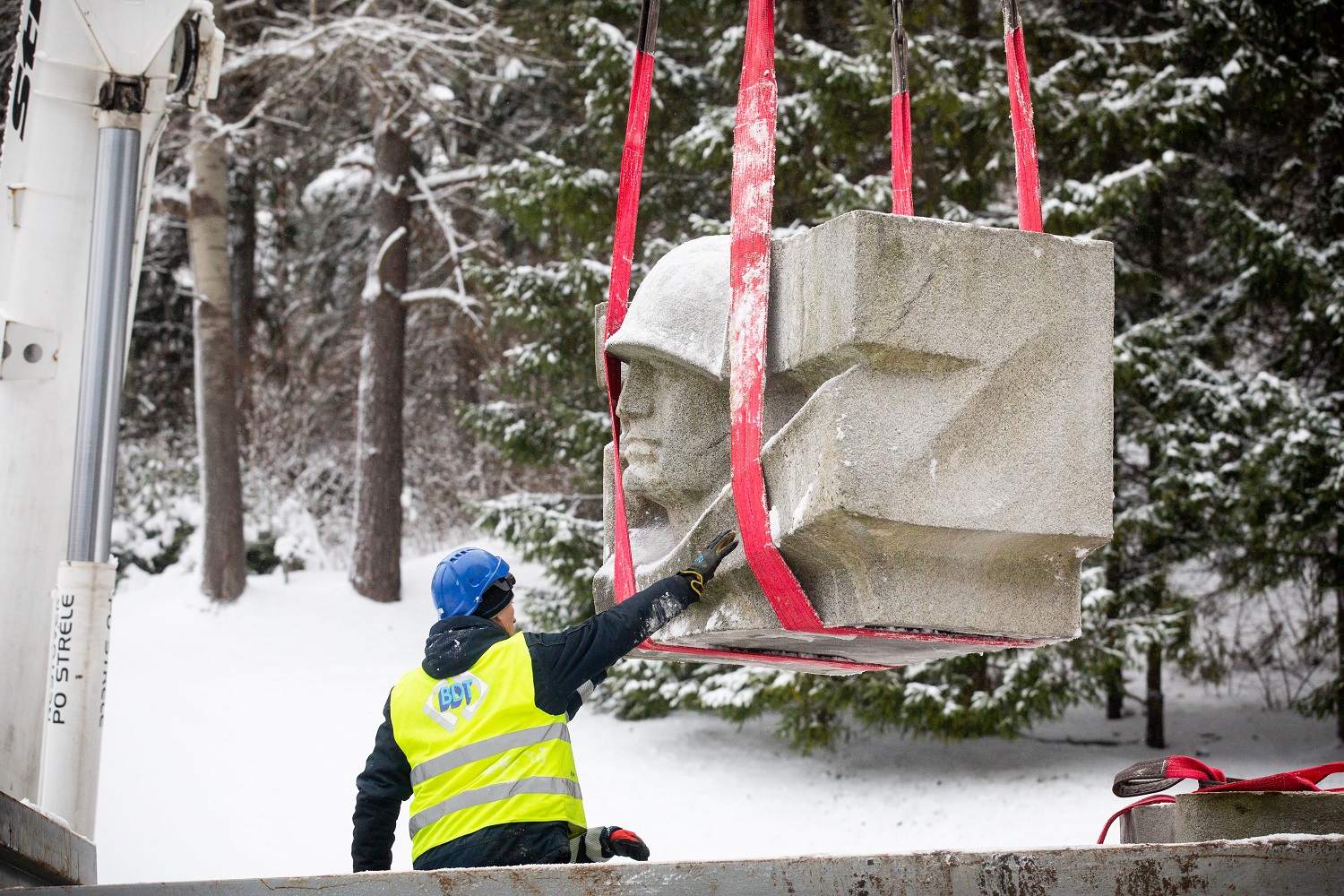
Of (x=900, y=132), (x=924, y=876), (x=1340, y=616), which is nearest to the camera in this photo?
(x=924, y=876)

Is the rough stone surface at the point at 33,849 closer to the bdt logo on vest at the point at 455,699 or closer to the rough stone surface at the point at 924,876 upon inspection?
the rough stone surface at the point at 924,876

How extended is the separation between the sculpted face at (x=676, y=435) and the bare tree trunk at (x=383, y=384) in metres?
9.10

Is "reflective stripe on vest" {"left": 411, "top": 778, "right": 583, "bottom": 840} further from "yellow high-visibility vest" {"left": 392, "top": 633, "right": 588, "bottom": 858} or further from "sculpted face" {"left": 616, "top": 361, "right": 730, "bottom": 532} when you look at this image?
"sculpted face" {"left": 616, "top": 361, "right": 730, "bottom": 532}

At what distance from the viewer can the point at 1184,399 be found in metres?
9.51

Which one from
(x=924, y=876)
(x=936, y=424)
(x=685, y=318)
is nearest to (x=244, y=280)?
(x=685, y=318)

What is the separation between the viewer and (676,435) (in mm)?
3305

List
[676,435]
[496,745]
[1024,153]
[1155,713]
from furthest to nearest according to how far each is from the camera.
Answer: [1155,713]
[676,435]
[1024,153]
[496,745]

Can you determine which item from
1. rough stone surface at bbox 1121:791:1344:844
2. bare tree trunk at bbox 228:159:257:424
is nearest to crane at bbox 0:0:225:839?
rough stone surface at bbox 1121:791:1344:844

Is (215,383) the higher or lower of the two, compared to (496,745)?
higher

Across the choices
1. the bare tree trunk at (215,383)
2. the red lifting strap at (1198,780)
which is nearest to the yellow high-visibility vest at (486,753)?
the red lifting strap at (1198,780)

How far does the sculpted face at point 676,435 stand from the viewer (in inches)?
129

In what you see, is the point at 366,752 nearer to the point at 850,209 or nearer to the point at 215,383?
the point at 215,383

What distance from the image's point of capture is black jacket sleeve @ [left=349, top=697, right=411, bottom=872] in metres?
2.97

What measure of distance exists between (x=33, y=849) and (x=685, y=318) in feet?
6.06
